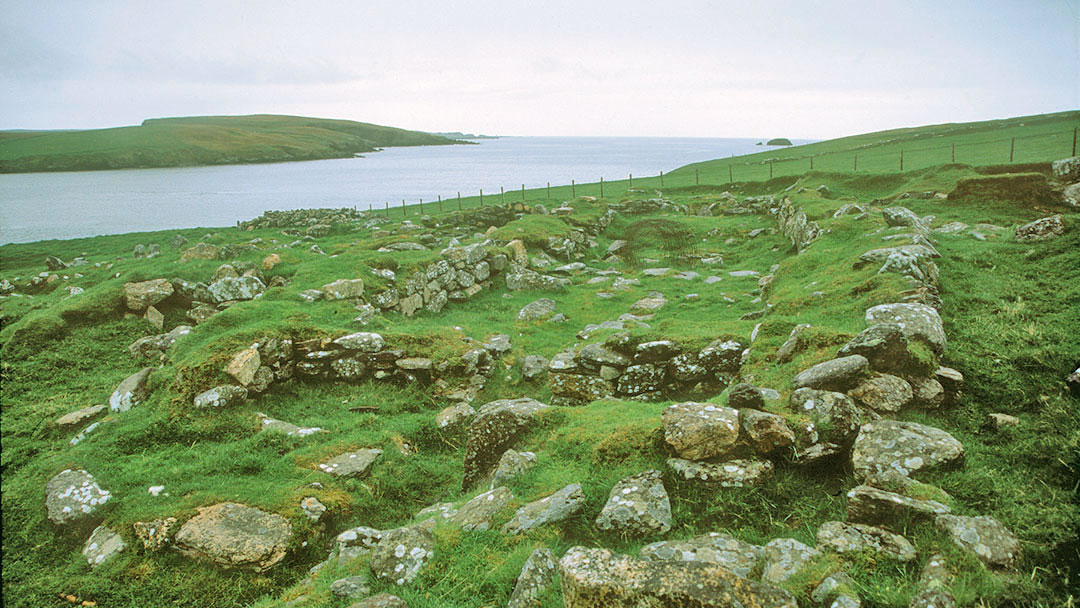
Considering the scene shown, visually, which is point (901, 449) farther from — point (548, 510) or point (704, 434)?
point (548, 510)

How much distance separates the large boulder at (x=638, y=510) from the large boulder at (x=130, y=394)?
1112cm

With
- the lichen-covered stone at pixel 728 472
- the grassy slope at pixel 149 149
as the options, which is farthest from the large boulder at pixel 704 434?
the grassy slope at pixel 149 149

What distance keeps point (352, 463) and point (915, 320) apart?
35.6ft

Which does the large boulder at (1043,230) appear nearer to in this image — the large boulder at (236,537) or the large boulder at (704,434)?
the large boulder at (704,434)

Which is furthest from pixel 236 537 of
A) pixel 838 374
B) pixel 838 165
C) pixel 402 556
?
pixel 838 165

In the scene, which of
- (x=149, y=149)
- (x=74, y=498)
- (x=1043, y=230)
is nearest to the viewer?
(x=74, y=498)

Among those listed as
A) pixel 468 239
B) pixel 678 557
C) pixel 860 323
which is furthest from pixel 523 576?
pixel 468 239

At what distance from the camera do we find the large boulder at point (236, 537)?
7422 millimetres

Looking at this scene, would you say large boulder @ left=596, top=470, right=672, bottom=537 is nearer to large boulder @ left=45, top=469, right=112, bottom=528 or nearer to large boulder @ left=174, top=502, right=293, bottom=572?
large boulder @ left=174, top=502, right=293, bottom=572

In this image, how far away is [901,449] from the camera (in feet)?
21.5

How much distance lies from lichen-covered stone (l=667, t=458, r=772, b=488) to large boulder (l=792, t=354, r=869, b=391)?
7.06 ft

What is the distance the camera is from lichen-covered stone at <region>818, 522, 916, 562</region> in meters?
5.03

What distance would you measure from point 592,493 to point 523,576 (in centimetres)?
209

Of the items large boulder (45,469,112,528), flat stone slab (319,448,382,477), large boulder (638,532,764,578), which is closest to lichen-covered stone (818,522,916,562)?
large boulder (638,532,764,578)
